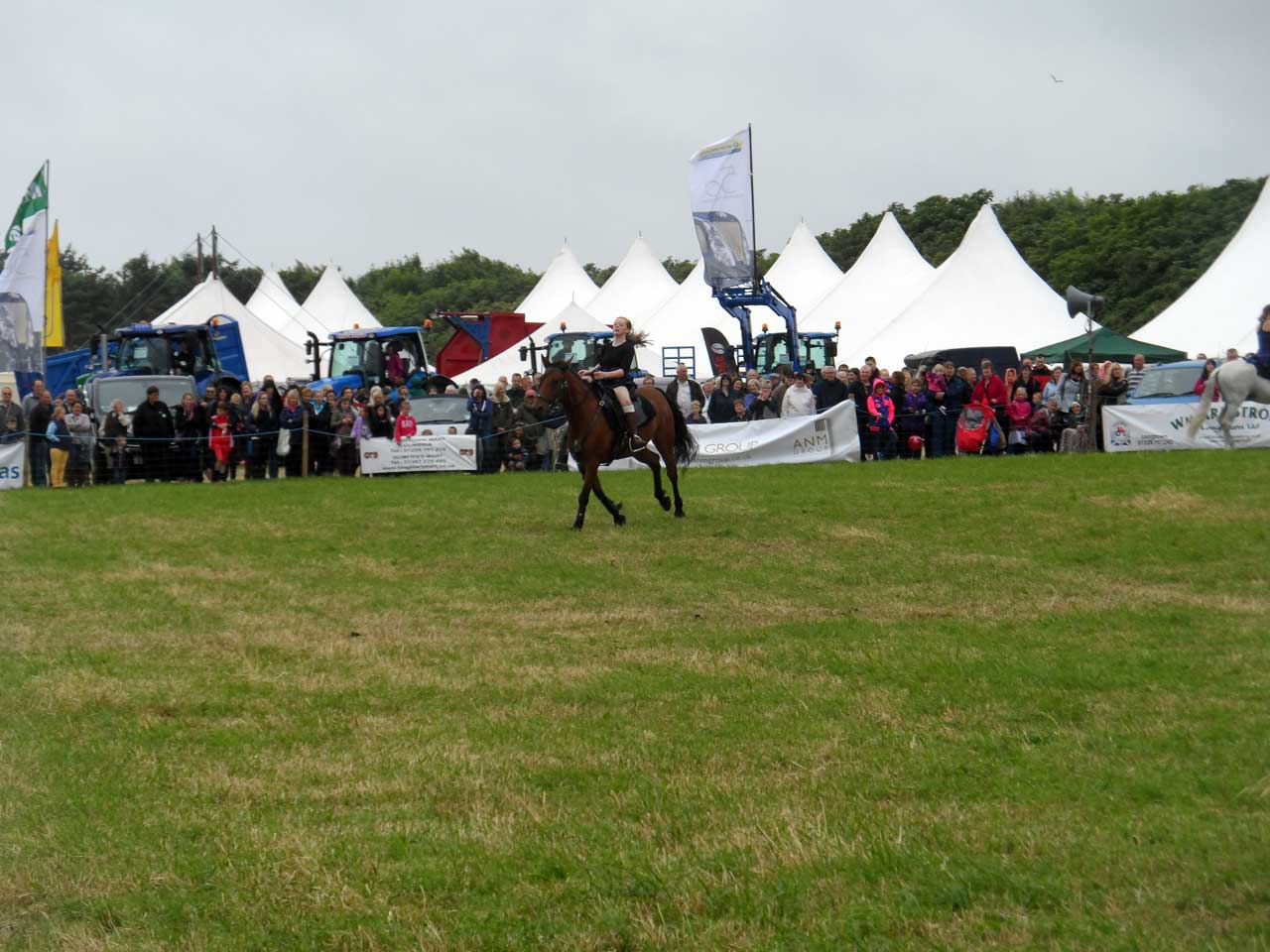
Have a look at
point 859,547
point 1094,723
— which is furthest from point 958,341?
point 1094,723

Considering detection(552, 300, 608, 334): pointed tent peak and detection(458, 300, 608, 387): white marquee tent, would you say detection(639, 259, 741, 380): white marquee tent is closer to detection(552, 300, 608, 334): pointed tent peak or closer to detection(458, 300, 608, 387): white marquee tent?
detection(552, 300, 608, 334): pointed tent peak

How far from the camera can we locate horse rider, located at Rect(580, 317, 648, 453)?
17.2 metres

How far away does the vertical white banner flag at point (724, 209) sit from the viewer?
3344 centimetres

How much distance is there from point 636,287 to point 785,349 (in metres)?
22.3

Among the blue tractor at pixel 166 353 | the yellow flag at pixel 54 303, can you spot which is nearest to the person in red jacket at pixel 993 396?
the yellow flag at pixel 54 303

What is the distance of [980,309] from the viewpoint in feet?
135

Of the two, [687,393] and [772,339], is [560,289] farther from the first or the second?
[687,393]

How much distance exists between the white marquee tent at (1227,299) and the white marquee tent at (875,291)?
1014cm

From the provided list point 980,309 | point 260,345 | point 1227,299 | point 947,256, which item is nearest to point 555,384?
point 1227,299

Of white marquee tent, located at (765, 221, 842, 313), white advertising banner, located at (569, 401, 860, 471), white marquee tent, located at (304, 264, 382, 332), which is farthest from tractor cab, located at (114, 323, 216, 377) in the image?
white marquee tent, located at (304, 264, 382, 332)

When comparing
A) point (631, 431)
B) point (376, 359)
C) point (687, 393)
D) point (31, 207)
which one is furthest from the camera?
point (376, 359)

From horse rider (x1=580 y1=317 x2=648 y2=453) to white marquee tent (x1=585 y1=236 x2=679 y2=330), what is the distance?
138ft

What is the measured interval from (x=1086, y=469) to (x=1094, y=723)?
15.5 meters

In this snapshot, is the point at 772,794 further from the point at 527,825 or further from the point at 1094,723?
the point at 1094,723
